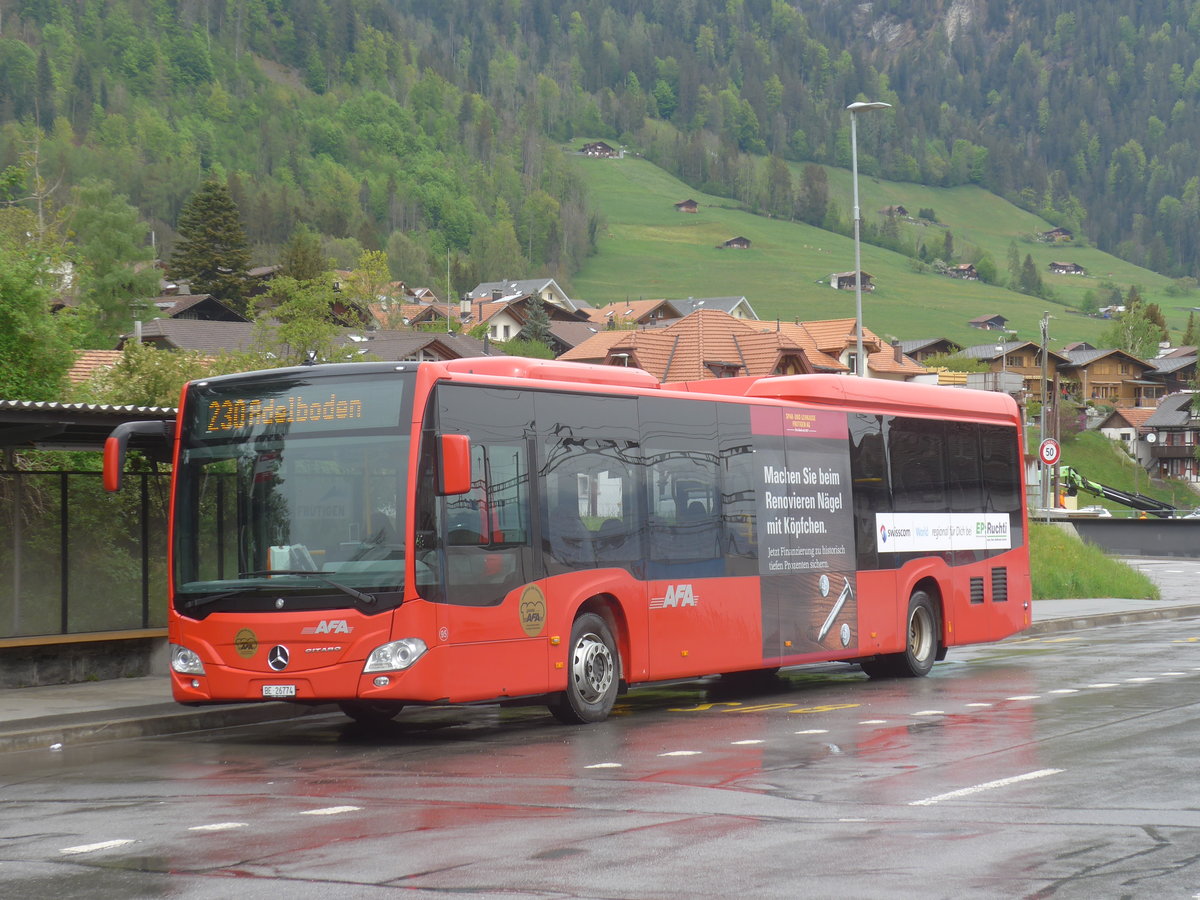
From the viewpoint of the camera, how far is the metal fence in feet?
55.7

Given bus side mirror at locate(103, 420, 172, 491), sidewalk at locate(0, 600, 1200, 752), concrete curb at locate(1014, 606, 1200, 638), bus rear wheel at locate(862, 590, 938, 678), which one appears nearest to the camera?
bus side mirror at locate(103, 420, 172, 491)

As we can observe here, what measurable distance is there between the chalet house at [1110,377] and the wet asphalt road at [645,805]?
16059 cm

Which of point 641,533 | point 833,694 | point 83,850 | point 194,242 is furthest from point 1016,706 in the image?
point 194,242

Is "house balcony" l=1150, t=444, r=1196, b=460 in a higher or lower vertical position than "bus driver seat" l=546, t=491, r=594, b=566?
higher

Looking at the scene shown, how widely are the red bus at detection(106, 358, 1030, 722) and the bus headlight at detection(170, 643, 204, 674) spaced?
0.06 ft

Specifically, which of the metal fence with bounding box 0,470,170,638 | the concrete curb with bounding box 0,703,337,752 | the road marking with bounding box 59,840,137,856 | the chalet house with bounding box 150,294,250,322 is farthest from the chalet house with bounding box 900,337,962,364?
the road marking with bounding box 59,840,137,856

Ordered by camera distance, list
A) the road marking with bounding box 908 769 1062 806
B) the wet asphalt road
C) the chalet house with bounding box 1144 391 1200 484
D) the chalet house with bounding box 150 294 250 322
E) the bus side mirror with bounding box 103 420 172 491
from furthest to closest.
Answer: the chalet house with bounding box 1144 391 1200 484 → the chalet house with bounding box 150 294 250 322 → the bus side mirror with bounding box 103 420 172 491 → the road marking with bounding box 908 769 1062 806 → the wet asphalt road


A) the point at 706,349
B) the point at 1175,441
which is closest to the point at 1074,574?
the point at 706,349

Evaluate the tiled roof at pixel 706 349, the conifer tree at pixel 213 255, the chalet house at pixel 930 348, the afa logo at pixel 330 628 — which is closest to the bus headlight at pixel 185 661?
the afa logo at pixel 330 628

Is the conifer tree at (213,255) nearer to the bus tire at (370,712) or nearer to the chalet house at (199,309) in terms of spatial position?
the chalet house at (199,309)

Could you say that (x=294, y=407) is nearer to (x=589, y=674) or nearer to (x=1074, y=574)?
(x=589, y=674)

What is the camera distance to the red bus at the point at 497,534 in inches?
495

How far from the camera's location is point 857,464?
→ 59.8 feet

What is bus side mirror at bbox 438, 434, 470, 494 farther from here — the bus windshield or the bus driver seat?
the bus driver seat
